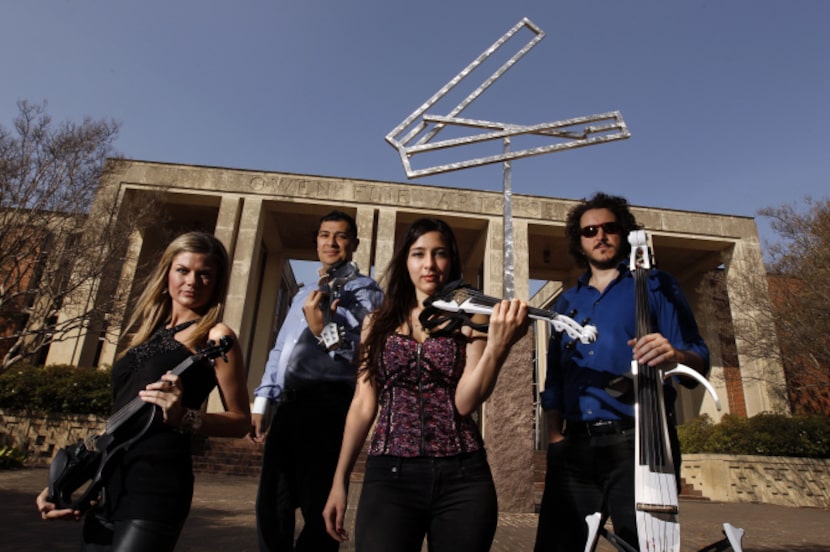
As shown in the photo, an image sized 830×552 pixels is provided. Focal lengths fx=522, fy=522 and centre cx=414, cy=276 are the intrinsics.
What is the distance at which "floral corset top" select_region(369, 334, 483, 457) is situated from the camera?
5.65ft

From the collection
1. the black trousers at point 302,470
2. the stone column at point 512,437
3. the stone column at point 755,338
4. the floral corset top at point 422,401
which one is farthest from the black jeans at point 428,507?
the stone column at point 755,338

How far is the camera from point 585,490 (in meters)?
2.04

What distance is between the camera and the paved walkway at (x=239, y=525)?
15.2ft

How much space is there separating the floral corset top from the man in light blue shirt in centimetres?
37

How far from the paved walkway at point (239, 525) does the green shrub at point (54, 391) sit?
2.29 metres

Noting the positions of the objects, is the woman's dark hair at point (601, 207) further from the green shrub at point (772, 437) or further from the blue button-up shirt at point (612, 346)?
the green shrub at point (772, 437)

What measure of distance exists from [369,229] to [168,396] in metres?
17.2

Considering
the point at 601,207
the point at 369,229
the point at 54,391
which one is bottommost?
the point at 54,391

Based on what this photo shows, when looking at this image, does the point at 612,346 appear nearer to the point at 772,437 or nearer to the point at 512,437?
the point at 512,437

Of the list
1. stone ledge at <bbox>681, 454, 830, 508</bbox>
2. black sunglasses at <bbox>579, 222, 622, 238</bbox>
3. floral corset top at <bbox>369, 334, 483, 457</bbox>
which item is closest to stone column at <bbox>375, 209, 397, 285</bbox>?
stone ledge at <bbox>681, 454, 830, 508</bbox>

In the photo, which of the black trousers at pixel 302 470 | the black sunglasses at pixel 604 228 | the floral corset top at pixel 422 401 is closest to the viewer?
the floral corset top at pixel 422 401

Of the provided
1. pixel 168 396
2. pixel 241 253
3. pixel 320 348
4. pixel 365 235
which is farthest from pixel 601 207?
pixel 241 253

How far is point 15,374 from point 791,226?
850 inches

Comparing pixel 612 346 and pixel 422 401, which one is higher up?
pixel 612 346
